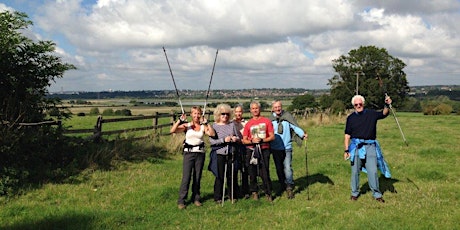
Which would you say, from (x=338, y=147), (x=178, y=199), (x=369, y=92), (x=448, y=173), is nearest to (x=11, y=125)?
(x=178, y=199)

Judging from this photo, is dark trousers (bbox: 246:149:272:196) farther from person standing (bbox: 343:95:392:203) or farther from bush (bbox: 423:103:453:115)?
bush (bbox: 423:103:453:115)

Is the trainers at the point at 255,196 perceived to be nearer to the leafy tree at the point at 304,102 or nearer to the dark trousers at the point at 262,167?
the dark trousers at the point at 262,167

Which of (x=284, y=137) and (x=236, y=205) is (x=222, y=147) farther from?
(x=284, y=137)

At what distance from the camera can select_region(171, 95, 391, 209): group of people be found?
6957mm

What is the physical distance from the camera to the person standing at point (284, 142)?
762cm

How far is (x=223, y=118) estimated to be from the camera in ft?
23.5

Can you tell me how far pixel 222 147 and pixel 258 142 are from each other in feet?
2.35

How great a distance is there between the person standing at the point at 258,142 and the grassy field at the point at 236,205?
0.56 metres

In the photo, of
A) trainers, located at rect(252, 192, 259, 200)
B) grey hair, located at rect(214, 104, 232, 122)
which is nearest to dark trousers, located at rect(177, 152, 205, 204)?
grey hair, located at rect(214, 104, 232, 122)

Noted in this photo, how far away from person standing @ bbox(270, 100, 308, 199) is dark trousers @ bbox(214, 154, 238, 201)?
0.95m

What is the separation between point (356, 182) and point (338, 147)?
8247 millimetres

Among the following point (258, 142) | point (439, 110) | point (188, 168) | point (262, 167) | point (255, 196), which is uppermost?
point (258, 142)

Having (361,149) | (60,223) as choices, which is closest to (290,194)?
(361,149)

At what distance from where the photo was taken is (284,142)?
300 inches
